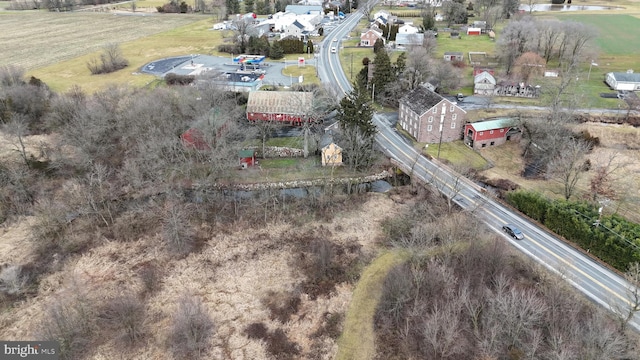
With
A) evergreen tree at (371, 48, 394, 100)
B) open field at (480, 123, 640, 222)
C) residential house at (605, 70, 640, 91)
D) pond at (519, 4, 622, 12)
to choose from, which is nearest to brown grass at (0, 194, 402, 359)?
open field at (480, 123, 640, 222)

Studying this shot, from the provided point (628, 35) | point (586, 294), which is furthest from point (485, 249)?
point (628, 35)

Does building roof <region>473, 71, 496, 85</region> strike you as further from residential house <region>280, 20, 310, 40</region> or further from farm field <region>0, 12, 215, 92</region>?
farm field <region>0, 12, 215, 92</region>

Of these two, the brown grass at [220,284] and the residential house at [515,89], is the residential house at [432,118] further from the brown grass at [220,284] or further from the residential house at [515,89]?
the residential house at [515,89]

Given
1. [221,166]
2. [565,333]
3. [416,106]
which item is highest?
[416,106]

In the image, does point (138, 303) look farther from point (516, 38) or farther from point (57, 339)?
point (516, 38)

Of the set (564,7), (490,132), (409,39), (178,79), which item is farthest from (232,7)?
(564,7)

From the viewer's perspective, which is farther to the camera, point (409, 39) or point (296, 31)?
point (296, 31)

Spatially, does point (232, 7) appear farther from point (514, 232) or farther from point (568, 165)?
point (514, 232)
